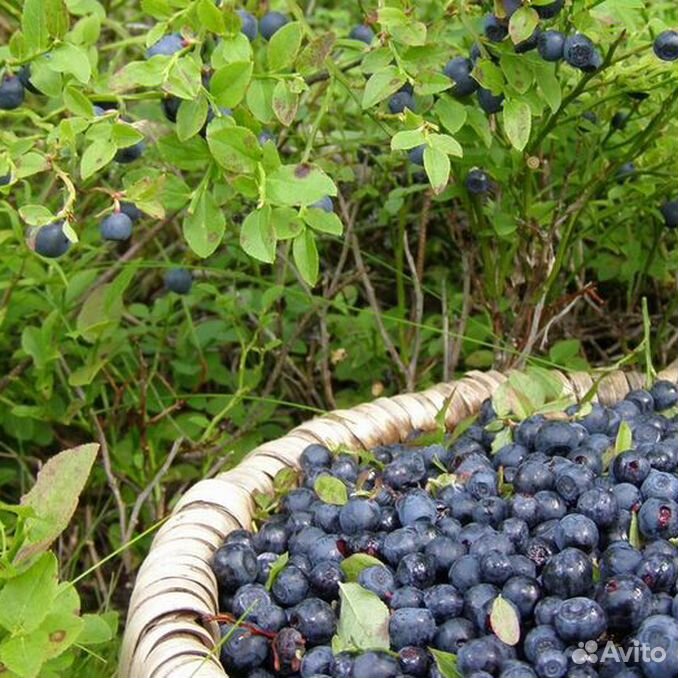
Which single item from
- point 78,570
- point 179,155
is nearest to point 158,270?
point 78,570

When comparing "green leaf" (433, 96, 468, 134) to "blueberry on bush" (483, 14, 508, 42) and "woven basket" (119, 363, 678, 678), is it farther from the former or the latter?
"woven basket" (119, 363, 678, 678)

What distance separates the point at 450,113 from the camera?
1312mm

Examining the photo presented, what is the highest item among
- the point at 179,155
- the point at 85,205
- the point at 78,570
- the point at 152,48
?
the point at 152,48

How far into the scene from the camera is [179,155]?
1.36 meters

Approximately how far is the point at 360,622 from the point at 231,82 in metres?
0.56

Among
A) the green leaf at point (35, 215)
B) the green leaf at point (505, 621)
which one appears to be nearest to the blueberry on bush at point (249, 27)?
the green leaf at point (35, 215)

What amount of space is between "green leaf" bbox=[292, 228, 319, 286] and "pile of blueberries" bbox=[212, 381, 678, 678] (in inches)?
8.0

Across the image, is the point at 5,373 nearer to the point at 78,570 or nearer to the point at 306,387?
the point at 78,570

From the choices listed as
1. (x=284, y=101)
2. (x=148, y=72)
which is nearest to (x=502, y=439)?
(x=284, y=101)

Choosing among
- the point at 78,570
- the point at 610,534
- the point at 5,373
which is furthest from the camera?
the point at 5,373

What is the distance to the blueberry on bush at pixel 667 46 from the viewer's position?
128 centimetres

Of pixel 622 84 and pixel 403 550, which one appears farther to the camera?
pixel 622 84

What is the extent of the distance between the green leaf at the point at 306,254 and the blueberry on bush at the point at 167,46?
0.79ft

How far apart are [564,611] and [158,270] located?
4.03ft
